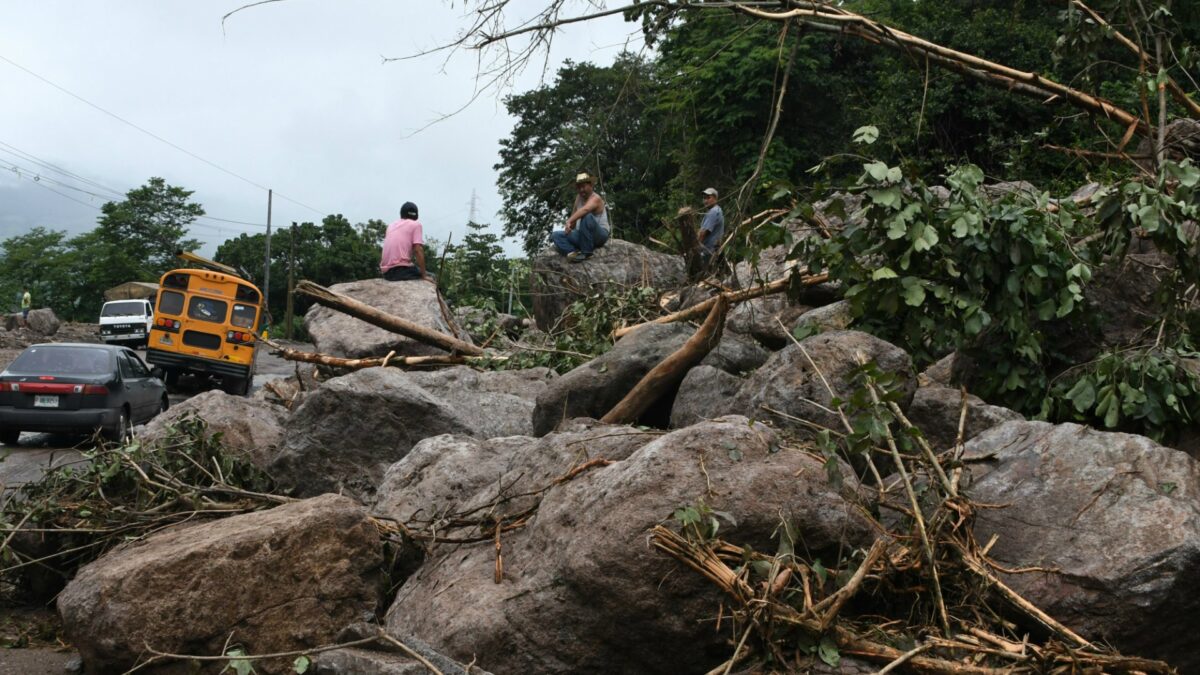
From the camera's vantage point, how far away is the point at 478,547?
217 inches

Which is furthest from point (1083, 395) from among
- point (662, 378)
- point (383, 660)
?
point (383, 660)

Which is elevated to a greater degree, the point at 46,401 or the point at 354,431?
the point at 354,431

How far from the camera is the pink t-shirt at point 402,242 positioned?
14516 mm

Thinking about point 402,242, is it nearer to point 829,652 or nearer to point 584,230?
point 584,230

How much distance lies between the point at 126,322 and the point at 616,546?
42766 millimetres

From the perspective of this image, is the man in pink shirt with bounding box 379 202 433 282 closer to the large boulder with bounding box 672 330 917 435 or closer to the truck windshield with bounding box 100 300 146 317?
the large boulder with bounding box 672 330 917 435

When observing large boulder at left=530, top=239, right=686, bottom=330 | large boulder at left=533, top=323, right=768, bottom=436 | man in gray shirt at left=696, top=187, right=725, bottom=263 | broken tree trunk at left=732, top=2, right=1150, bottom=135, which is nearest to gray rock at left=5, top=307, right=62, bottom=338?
large boulder at left=530, top=239, right=686, bottom=330

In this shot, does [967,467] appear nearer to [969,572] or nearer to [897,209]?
[969,572]

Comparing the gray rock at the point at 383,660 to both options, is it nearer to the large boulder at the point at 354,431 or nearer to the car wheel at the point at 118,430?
the large boulder at the point at 354,431

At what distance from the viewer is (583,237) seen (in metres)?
14.4

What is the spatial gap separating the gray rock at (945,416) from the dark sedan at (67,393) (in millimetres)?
11368

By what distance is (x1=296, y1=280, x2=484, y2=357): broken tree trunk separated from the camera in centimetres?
1224

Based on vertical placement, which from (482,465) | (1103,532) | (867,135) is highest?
(867,135)

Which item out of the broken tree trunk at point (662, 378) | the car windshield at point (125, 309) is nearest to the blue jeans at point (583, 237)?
the broken tree trunk at point (662, 378)
